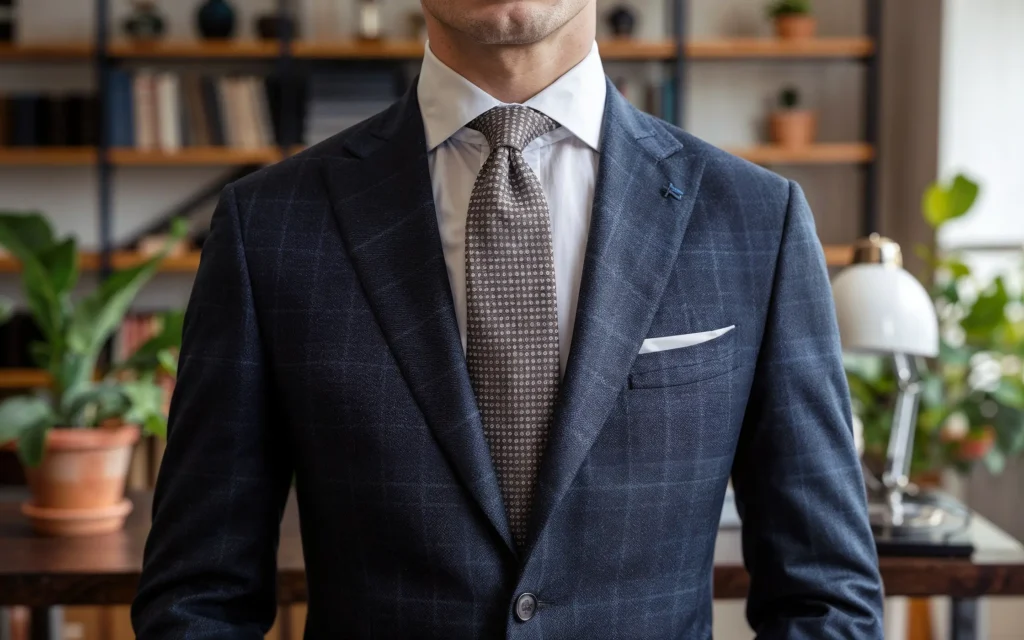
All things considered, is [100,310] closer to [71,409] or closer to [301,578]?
[71,409]

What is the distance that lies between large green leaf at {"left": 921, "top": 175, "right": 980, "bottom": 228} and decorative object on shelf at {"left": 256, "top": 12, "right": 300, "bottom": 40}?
8.38 feet

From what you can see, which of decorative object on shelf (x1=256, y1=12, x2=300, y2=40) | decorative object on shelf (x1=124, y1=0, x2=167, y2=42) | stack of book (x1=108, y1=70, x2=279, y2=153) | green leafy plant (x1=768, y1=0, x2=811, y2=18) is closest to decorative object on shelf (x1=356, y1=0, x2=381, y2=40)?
decorative object on shelf (x1=256, y1=12, x2=300, y2=40)

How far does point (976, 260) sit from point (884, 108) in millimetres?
1005

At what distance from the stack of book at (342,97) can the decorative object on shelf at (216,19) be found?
0.42 meters

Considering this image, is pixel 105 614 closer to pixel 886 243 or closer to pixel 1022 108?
pixel 886 243

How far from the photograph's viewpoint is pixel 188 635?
1.03 m

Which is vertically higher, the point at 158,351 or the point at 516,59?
the point at 516,59

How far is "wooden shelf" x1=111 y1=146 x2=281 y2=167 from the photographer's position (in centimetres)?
437

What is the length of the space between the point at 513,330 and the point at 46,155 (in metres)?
3.86

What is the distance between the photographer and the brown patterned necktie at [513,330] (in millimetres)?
1035

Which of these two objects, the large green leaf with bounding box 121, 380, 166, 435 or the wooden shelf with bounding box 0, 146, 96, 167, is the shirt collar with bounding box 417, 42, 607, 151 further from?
the wooden shelf with bounding box 0, 146, 96, 167

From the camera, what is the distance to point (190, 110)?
14.7ft

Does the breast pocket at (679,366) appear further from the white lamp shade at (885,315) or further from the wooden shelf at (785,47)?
the wooden shelf at (785,47)

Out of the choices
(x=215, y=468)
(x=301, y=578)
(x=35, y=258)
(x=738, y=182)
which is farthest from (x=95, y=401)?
(x=738, y=182)
